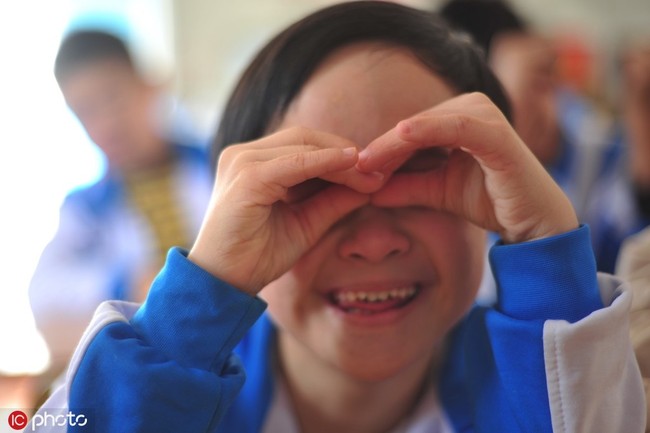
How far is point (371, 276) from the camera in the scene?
2.18 feet

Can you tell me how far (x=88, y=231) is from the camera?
5.65 feet

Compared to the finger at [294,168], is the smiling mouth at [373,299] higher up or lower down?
lower down

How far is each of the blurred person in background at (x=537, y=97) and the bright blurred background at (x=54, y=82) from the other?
8.3 inches

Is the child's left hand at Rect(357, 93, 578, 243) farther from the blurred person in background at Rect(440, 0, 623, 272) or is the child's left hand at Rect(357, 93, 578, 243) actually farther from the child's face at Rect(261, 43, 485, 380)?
the blurred person in background at Rect(440, 0, 623, 272)

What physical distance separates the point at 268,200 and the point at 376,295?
16 centimetres

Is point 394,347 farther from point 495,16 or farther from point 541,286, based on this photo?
point 495,16

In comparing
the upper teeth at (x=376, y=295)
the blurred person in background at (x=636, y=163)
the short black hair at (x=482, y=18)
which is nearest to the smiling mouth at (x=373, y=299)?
the upper teeth at (x=376, y=295)

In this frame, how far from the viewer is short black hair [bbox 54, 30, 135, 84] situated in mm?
1829

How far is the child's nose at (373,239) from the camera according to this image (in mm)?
645

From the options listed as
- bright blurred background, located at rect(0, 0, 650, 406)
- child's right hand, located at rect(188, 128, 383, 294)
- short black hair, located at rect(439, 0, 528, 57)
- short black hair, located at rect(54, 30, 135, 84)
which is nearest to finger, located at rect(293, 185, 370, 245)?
child's right hand, located at rect(188, 128, 383, 294)

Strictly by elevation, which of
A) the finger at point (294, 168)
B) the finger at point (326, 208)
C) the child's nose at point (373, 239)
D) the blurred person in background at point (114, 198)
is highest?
the finger at point (294, 168)

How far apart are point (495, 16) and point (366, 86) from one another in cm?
127

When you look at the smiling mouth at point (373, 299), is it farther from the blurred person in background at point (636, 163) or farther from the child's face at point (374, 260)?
the blurred person in background at point (636, 163)

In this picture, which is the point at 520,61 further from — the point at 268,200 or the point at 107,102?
the point at 268,200
